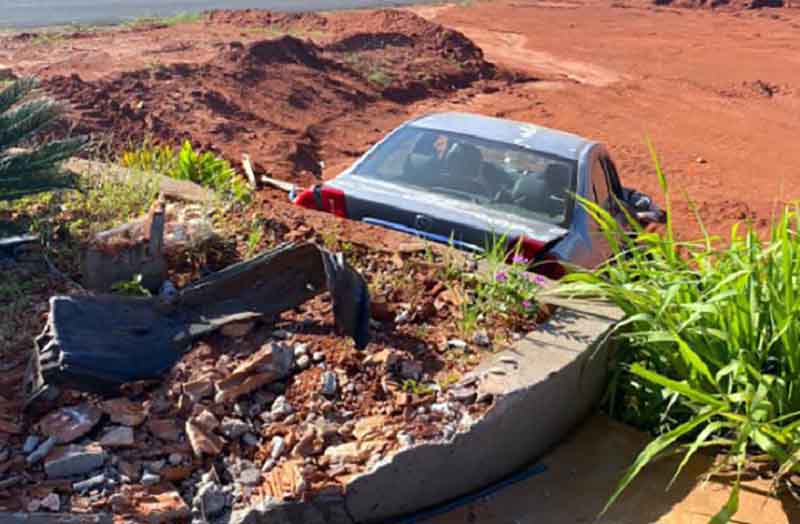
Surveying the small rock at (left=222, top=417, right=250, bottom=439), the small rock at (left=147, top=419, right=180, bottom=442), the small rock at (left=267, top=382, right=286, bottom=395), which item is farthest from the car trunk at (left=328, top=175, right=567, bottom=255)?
the small rock at (left=147, top=419, right=180, bottom=442)

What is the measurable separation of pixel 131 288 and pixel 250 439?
1229mm

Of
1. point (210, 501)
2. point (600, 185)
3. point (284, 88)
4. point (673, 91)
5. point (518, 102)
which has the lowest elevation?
point (673, 91)

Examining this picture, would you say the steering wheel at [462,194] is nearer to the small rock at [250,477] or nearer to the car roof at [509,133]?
the car roof at [509,133]

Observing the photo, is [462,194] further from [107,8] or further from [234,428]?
[107,8]

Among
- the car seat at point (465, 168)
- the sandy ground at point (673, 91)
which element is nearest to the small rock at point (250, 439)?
the car seat at point (465, 168)

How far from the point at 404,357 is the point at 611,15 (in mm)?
29465

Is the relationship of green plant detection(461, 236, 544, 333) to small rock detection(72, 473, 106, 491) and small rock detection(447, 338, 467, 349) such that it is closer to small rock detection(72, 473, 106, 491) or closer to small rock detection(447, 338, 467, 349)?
small rock detection(447, 338, 467, 349)

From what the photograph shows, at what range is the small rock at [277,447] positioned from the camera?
3.77m

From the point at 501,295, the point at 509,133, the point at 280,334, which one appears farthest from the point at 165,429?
the point at 509,133

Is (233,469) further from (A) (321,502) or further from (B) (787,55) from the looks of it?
(B) (787,55)

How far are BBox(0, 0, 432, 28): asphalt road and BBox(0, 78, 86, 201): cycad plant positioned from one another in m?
14.7

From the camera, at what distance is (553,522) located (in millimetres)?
4098

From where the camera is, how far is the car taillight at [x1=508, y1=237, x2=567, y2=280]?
5.63 meters

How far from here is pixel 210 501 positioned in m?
3.49
